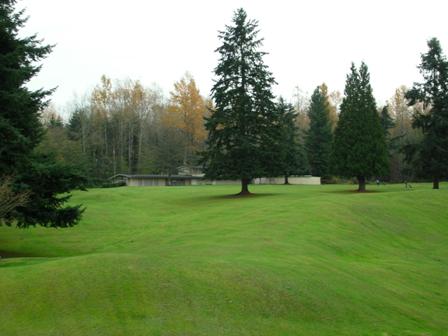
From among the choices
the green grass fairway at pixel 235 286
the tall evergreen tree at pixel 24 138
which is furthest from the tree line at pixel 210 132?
the green grass fairway at pixel 235 286

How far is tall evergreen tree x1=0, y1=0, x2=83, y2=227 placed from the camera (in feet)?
58.5

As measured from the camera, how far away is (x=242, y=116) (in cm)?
4194

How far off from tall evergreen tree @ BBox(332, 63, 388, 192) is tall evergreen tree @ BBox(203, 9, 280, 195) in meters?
10.2

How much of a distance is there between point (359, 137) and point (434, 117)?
842cm

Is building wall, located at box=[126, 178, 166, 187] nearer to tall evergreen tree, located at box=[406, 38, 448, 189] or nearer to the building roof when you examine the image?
the building roof

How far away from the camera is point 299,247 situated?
17.3 meters

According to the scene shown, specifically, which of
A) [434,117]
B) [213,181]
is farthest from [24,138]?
[213,181]

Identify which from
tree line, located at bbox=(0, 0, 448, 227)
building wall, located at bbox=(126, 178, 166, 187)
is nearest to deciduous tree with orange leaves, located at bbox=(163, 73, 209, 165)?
tree line, located at bbox=(0, 0, 448, 227)

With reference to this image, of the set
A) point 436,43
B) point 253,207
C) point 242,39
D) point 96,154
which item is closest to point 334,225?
point 253,207

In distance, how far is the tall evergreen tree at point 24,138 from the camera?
58.5 feet

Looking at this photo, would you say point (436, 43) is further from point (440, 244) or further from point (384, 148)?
point (440, 244)

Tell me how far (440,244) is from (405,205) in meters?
8.20

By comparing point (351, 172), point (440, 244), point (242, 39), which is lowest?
point (440, 244)

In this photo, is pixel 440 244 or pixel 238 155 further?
A: pixel 238 155
